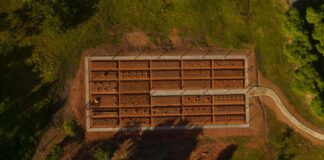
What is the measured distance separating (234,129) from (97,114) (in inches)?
603

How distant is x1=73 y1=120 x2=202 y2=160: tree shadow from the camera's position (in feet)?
113

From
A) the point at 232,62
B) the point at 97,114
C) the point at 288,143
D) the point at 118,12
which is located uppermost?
the point at 118,12

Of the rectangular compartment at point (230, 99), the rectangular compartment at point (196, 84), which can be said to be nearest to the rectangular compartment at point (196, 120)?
the rectangular compartment at point (230, 99)

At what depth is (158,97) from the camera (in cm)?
3528

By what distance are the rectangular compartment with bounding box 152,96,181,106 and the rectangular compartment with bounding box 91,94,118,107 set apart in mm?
4280

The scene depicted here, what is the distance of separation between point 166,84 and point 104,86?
6.81 m

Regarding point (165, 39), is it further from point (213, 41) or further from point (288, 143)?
point (288, 143)

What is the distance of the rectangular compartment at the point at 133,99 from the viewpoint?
34828 millimetres

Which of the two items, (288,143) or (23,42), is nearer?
(23,42)

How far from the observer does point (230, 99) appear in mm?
36000

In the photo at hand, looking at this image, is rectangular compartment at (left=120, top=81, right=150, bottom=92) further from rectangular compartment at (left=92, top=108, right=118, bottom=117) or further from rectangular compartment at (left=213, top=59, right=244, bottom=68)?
rectangular compartment at (left=213, top=59, right=244, bottom=68)

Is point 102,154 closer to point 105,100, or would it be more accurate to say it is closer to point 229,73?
point 105,100

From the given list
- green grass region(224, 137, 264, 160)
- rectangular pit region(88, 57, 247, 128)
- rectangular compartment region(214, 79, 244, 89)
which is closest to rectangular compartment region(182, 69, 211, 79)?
rectangular pit region(88, 57, 247, 128)

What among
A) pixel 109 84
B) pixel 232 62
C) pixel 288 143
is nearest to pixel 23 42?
pixel 109 84
